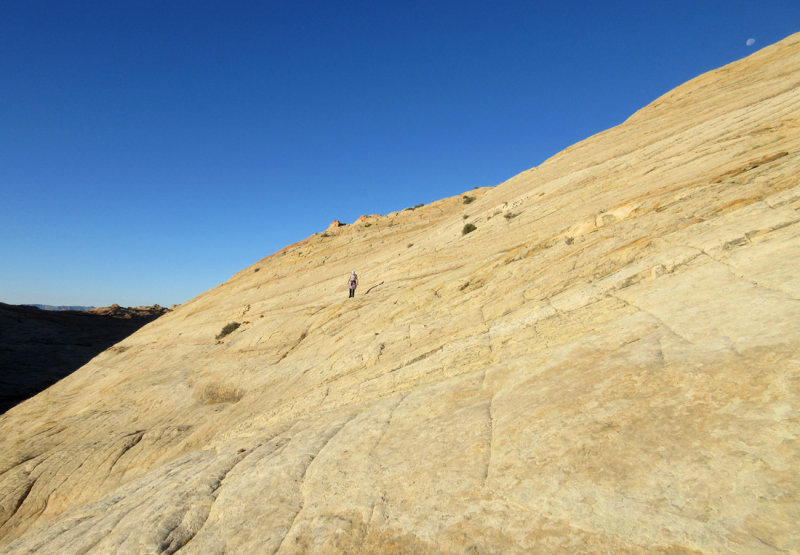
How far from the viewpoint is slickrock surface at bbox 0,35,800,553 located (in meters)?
5.19

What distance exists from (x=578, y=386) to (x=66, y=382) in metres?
35.5

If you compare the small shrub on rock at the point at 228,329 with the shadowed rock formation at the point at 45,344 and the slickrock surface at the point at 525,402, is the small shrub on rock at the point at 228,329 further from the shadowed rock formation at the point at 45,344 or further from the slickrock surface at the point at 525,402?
the shadowed rock formation at the point at 45,344

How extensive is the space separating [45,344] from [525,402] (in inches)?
3147

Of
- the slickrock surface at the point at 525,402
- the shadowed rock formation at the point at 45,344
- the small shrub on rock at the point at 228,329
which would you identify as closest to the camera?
the slickrock surface at the point at 525,402

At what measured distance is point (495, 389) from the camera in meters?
8.98

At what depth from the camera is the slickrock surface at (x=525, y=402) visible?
5.19m

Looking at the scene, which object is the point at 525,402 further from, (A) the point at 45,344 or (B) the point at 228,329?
(A) the point at 45,344

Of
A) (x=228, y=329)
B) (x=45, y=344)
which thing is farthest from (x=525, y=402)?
(x=45, y=344)

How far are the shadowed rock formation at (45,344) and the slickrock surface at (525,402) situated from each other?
33039mm

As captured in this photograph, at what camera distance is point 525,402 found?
7.76 metres

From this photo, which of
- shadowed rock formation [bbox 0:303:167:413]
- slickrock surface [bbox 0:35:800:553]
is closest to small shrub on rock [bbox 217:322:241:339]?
slickrock surface [bbox 0:35:800:553]

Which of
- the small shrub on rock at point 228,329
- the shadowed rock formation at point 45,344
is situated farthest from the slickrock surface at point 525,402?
the shadowed rock formation at point 45,344

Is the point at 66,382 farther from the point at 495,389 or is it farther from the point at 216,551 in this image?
the point at 495,389

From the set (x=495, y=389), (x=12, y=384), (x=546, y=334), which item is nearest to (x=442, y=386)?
(x=495, y=389)
